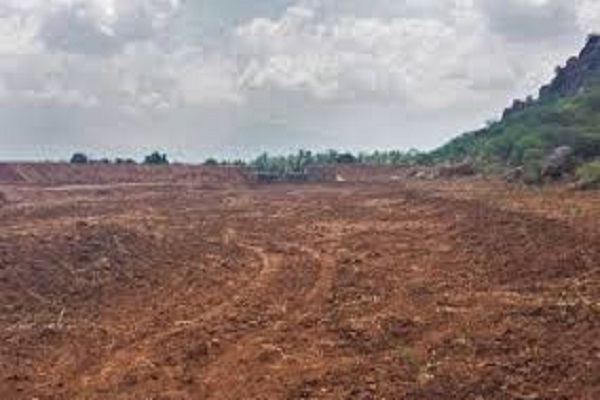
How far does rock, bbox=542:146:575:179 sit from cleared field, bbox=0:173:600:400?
14504mm

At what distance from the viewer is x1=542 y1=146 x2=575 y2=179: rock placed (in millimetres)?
60050

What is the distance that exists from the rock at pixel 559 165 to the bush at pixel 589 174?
144 inches

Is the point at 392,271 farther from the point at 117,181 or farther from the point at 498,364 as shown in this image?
the point at 117,181

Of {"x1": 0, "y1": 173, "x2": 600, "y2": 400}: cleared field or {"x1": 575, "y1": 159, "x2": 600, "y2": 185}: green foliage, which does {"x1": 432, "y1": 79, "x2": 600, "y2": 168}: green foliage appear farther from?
{"x1": 0, "y1": 173, "x2": 600, "y2": 400}: cleared field

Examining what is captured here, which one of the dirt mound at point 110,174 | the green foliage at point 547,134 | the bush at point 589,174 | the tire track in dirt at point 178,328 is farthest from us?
the dirt mound at point 110,174

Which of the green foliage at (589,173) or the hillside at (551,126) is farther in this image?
the hillside at (551,126)

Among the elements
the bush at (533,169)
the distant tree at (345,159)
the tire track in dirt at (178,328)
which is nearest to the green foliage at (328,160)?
the distant tree at (345,159)

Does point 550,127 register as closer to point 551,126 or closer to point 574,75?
point 551,126

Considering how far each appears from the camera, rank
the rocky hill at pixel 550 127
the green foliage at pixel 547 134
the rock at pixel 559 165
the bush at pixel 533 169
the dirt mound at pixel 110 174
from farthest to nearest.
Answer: the dirt mound at pixel 110 174
the rocky hill at pixel 550 127
the green foliage at pixel 547 134
the bush at pixel 533 169
the rock at pixel 559 165

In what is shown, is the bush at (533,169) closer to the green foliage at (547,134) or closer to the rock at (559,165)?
the rock at (559,165)

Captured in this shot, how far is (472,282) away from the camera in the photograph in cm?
2591

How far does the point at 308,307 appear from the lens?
2378 cm

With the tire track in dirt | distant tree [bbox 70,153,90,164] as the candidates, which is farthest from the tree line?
the tire track in dirt

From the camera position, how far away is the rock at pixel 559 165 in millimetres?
60050
